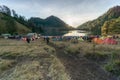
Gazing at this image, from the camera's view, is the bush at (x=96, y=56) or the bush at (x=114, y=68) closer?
the bush at (x=114, y=68)

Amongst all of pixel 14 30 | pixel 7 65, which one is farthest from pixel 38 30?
pixel 7 65

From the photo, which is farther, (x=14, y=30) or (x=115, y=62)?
(x=14, y=30)

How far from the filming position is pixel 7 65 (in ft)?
73.8

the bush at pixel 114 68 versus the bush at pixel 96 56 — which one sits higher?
the bush at pixel 114 68

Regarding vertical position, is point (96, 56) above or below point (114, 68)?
below

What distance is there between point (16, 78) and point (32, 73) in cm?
185

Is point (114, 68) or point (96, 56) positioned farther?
point (96, 56)

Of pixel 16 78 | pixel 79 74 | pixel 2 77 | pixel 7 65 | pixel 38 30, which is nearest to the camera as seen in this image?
pixel 16 78

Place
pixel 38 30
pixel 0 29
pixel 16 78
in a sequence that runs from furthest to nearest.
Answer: pixel 38 30, pixel 0 29, pixel 16 78

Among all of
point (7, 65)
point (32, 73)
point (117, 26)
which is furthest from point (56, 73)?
point (117, 26)

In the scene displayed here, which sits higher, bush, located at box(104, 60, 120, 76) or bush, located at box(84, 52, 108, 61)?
bush, located at box(104, 60, 120, 76)

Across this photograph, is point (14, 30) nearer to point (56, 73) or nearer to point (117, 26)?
point (117, 26)

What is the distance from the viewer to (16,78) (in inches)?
644

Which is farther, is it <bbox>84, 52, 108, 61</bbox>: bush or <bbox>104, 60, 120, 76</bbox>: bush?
<bbox>84, 52, 108, 61</bbox>: bush
